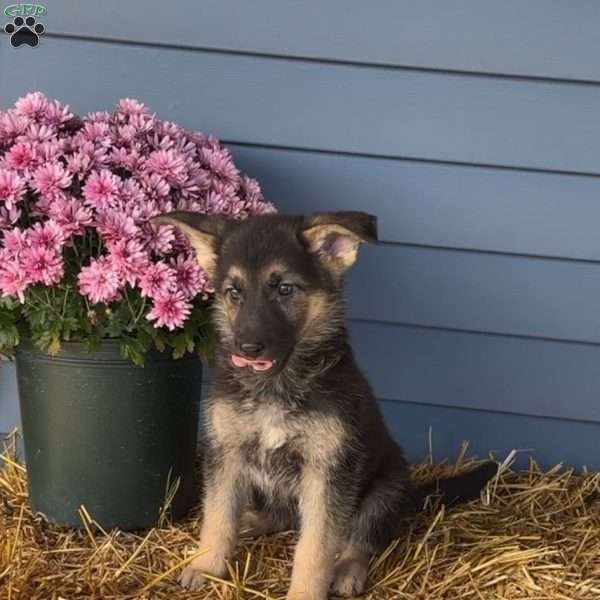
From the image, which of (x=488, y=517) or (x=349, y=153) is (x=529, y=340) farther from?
(x=349, y=153)

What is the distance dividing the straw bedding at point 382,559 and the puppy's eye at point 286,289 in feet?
3.05

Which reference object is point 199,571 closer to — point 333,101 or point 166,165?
point 166,165

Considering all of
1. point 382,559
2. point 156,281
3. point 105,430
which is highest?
point 156,281

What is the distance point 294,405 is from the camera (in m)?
3.25

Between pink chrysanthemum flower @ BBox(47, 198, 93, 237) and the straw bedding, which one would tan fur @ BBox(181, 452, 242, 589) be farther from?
pink chrysanthemum flower @ BBox(47, 198, 93, 237)

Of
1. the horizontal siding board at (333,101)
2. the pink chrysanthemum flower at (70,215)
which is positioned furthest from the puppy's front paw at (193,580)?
the horizontal siding board at (333,101)

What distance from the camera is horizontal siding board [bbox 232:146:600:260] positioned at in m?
4.18

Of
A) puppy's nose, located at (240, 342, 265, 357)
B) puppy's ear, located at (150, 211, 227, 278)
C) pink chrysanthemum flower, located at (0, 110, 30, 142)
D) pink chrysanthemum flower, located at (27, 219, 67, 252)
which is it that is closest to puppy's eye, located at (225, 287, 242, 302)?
puppy's ear, located at (150, 211, 227, 278)

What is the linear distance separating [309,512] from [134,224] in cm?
112

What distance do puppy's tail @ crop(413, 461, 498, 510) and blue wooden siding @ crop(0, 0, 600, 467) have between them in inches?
19.3

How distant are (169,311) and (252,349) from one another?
453mm

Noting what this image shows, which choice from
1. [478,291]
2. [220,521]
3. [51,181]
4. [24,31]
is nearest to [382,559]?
[220,521]

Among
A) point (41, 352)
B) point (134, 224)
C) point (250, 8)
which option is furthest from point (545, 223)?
point (41, 352)

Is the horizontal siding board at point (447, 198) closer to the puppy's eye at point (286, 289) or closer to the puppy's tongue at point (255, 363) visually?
the puppy's eye at point (286, 289)
